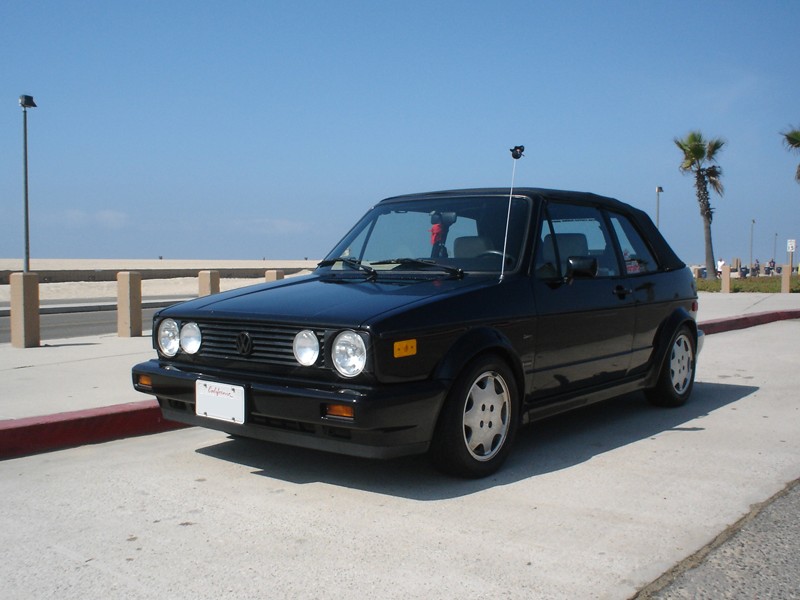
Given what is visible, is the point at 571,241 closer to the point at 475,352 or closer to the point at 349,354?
the point at 475,352

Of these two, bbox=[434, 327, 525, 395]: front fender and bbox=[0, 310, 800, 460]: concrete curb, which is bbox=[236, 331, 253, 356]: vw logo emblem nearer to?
bbox=[434, 327, 525, 395]: front fender

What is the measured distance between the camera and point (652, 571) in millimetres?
3164

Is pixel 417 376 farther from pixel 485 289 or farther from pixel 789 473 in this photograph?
pixel 789 473

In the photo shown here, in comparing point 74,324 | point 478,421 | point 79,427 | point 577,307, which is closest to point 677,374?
point 577,307

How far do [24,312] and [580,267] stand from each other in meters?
7.12

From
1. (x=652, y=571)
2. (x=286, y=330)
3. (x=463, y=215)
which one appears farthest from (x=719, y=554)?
(x=463, y=215)

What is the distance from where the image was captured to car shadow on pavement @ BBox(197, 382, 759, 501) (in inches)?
172

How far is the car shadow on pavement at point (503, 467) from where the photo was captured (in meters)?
4.36

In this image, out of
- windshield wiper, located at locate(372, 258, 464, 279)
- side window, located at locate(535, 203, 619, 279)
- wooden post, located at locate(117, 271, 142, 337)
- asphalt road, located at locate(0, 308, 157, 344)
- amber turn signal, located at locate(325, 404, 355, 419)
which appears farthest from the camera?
asphalt road, located at locate(0, 308, 157, 344)

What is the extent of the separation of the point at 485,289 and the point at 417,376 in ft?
2.48

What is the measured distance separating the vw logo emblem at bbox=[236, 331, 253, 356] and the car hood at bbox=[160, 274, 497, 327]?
9cm

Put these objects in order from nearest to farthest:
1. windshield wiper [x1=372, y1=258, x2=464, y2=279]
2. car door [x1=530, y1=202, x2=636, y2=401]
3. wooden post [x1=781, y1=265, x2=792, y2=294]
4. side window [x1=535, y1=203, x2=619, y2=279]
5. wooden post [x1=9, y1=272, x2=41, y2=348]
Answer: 1. windshield wiper [x1=372, y1=258, x2=464, y2=279]
2. car door [x1=530, y1=202, x2=636, y2=401]
3. side window [x1=535, y1=203, x2=619, y2=279]
4. wooden post [x1=9, y1=272, x2=41, y2=348]
5. wooden post [x1=781, y1=265, x2=792, y2=294]

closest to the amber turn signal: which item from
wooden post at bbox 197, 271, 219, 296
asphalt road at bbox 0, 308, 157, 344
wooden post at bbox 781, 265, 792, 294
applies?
asphalt road at bbox 0, 308, 157, 344

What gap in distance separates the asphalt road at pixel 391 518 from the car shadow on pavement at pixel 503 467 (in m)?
0.02
